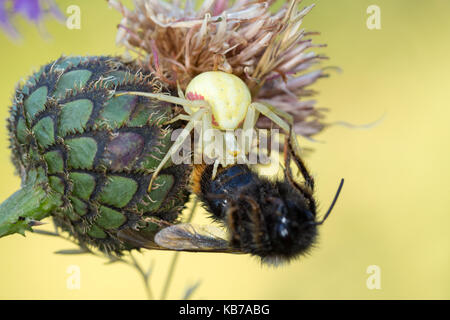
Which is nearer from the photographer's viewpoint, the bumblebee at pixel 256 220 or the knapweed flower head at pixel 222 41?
the bumblebee at pixel 256 220

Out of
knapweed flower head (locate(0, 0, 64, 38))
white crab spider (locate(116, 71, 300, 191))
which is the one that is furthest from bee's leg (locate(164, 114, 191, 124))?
knapweed flower head (locate(0, 0, 64, 38))

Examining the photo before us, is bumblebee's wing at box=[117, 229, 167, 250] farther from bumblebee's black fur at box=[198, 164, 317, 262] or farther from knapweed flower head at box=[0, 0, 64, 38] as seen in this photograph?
knapweed flower head at box=[0, 0, 64, 38]

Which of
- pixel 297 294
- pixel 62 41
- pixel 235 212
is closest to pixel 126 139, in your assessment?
pixel 235 212

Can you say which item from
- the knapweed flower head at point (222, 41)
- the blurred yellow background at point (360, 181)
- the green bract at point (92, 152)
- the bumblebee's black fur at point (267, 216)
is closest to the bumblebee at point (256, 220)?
the bumblebee's black fur at point (267, 216)

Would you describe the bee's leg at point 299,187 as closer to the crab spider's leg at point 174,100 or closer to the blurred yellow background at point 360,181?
the crab spider's leg at point 174,100

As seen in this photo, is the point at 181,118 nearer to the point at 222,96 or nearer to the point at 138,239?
the point at 222,96

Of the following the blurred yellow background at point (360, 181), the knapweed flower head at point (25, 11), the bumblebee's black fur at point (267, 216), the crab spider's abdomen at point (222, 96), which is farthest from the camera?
the blurred yellow background at point (360, 181)

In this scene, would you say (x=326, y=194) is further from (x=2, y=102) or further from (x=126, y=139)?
(x=126, y=139)
